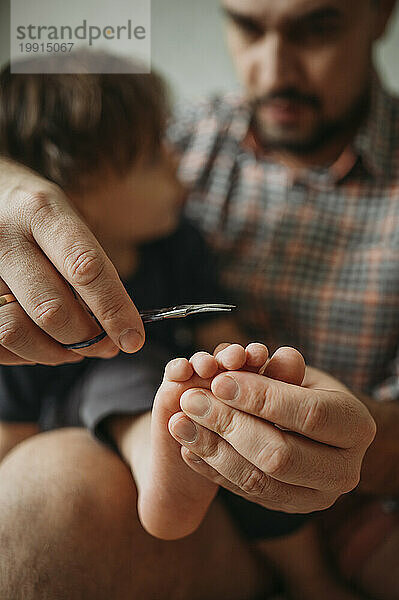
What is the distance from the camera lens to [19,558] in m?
0.43

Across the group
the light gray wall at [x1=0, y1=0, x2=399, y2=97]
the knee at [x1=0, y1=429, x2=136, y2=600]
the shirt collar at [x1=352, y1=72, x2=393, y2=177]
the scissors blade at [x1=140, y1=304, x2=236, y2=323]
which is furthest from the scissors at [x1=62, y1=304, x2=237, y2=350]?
the shirt collar at [x1=352, y1=72, x2=393, y2=177]

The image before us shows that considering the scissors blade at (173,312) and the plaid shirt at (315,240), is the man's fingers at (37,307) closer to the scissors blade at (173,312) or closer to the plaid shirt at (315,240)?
the scissors blade at (173,312)

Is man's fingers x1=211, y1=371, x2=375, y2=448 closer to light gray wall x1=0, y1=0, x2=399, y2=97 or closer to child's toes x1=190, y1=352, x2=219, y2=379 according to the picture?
child's toes x1=190, y1=352, x2=219, y2=379

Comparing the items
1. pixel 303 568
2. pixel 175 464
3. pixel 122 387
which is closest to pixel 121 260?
pixel 122 387

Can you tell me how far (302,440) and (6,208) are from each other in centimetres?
23

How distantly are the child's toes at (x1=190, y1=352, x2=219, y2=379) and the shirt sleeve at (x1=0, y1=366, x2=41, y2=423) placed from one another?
0.29m

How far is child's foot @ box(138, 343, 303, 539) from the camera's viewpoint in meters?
0.36

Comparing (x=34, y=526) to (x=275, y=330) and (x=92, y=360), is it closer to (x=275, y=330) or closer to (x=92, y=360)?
(x=92, y=360)

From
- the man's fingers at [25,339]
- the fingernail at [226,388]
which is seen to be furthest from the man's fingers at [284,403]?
the man's fingers at [25,339]

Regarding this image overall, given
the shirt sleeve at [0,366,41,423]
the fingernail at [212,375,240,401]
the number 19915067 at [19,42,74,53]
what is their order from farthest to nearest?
the shirt sleeve at [0,366,41,423]
the number 19915067 at [19,42,74,53]
the fingernail at [212,375,240,401]

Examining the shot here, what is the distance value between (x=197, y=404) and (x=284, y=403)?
0.16 feet

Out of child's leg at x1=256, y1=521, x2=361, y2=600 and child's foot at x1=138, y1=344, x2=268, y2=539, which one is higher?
child's foot at x1=138, y1=344, x2=268, y2=539

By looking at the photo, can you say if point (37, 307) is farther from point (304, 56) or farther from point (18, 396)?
point (304, 56)

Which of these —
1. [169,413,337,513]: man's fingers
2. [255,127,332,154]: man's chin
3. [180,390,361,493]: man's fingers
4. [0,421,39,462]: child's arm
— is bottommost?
[0,421,39,462]: child's arm
